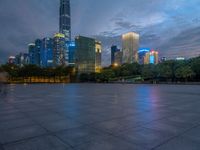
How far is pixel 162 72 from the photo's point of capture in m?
78.9

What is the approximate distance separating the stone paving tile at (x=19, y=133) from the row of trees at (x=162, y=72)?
7236cm

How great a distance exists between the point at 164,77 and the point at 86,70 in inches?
3441

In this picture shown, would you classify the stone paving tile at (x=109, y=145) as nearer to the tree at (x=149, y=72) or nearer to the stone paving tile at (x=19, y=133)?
the stone paving tile at (x=19, y=133)

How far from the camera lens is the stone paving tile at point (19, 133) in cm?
477

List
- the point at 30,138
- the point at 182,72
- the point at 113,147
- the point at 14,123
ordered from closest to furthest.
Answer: the point at 113,147 → the point at 30,138 → the point at 14,123 → the point at 182,72

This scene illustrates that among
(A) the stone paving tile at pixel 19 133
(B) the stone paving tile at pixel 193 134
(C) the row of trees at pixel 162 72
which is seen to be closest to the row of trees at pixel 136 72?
(C) the row of trees at pixel 162 72

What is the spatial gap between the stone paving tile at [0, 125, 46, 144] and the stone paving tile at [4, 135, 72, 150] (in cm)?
34

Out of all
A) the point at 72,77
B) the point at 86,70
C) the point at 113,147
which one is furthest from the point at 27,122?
the point at 86,70

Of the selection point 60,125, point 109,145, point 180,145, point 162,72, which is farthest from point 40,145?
point 162,72

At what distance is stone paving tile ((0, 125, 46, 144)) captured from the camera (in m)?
4.77

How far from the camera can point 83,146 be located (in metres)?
4.30

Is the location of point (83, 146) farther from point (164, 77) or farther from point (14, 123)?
point (164, 77)

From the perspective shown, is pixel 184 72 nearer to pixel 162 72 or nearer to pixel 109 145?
pixel 162 72

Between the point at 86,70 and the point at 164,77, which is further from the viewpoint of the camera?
the point at 86,70
